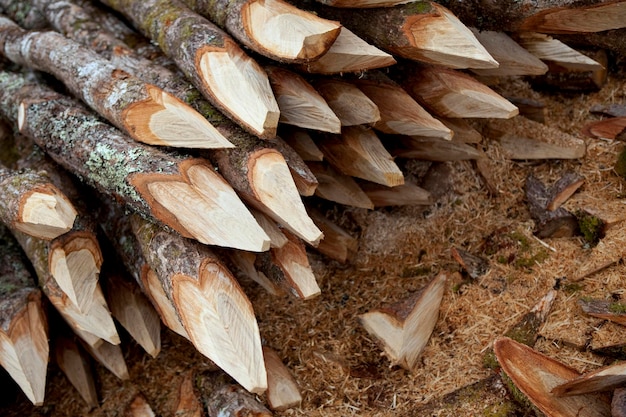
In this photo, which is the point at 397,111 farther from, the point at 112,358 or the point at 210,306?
the point at 112,358

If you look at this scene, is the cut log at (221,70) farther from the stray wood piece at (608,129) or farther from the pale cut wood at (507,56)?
the stray wood piece at (608,129)

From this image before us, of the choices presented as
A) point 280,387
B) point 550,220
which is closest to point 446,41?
point 550,220

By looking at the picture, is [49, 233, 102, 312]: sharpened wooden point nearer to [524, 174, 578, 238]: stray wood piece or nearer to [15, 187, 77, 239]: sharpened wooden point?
[15, 187, 77, 239]: sharpened wooden point

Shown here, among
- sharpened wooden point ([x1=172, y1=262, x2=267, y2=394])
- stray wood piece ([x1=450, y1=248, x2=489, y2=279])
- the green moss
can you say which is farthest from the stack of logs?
the green moss

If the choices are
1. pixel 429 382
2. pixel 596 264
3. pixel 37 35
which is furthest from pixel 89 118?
pixel 596 264

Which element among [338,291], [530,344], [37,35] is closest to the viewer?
[530,344]

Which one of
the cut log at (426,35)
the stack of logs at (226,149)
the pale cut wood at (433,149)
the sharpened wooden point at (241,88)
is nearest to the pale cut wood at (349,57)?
the stack of logs at (226,149)

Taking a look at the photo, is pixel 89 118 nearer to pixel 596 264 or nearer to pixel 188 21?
pixel 188 21
